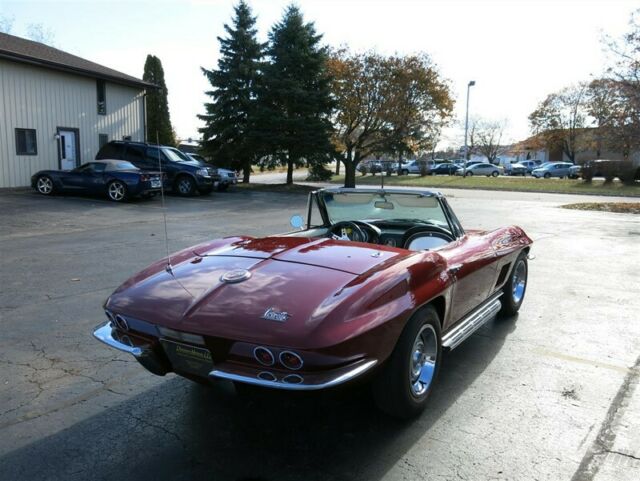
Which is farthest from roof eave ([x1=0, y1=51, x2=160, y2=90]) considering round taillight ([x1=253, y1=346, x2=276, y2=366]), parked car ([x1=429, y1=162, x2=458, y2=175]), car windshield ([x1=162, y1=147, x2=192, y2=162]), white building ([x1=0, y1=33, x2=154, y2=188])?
parked car ([x1=429, y1=162, x2=458, y2=175])

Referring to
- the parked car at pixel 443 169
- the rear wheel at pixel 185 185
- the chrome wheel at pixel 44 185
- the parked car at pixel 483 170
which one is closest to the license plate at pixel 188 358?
the chrome wheel at pixel 44 185

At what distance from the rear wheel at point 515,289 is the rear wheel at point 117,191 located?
14350mm

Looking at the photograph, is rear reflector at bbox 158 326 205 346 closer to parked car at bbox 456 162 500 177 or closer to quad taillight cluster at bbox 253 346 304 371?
quad taillight cluster at bbox 253 346 304 371

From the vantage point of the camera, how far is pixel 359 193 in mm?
4691

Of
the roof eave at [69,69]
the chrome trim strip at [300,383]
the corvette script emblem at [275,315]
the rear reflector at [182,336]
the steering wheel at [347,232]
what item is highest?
the roof eave at [69,69]

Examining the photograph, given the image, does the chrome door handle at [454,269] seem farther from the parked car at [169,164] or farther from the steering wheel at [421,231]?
the parked car at [169,164]

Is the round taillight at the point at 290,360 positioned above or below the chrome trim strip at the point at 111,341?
above

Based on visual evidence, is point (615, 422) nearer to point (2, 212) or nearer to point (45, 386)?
point (45, 386)

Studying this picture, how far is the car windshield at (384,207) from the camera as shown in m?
4.38

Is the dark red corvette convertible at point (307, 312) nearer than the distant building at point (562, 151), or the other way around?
the dark red corvette convertible at point (307, 312)

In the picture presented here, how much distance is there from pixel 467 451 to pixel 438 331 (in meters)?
0.75

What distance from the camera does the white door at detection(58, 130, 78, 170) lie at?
21.4m


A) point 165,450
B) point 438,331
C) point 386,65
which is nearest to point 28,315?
point 165,450

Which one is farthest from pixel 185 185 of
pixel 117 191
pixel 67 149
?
pixel 67 149
